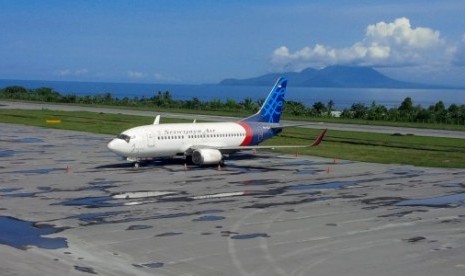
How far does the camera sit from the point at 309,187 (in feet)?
129

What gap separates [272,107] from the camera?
5812 cm

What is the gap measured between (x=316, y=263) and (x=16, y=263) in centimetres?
938

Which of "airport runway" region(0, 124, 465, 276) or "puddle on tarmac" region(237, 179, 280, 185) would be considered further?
"puddle on tarmac" region(237, 179, 280, 185)

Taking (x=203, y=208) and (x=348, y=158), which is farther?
(x=348, y=158)

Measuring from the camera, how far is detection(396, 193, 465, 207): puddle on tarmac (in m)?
34.0

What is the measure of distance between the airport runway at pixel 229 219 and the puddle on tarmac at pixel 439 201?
101mm

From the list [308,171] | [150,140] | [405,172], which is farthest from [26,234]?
[405,172]

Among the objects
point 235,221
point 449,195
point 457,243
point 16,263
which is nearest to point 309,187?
point 449,195

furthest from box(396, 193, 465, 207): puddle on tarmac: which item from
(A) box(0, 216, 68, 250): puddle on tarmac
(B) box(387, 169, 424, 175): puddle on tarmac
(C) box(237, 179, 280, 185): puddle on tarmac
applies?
(A) box(0, 216, 68, 250): puddle on tarmac

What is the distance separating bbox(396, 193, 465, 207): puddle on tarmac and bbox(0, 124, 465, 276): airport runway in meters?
0.10

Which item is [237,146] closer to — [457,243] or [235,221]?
[235,221]

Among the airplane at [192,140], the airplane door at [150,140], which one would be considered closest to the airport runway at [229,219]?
the airplane at [192,140]

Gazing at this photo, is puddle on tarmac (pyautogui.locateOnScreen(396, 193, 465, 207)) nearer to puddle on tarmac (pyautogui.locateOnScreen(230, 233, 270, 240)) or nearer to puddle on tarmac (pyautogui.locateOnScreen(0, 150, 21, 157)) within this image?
puddle on tarmac (pyautogui.locateOnScreen(230, 233, 270, 240))

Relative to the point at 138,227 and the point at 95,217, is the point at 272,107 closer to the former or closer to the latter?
the point at 95,217
